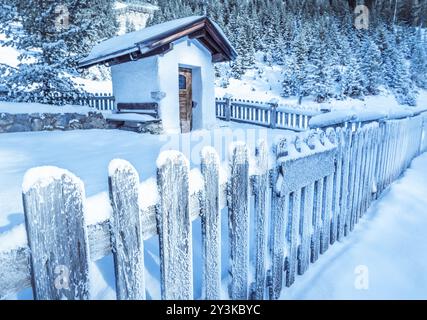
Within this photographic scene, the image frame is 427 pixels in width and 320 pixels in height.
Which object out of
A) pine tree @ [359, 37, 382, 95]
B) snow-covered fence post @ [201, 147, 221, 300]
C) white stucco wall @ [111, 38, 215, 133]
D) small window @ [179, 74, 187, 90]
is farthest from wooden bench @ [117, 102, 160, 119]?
pine tree @ [359, 37, 382, 95]

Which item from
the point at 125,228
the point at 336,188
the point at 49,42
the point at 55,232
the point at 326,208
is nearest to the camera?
the point at 55,232

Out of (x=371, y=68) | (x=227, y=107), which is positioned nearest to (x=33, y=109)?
(x=227, y=107)

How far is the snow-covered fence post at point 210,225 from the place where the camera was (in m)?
1.44

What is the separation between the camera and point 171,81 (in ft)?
30.9

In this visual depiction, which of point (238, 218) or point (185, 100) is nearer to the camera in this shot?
point (238, 218)

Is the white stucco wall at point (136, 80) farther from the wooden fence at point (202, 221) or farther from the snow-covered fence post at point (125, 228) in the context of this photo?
the snow-covered fence post at point (125, 228)

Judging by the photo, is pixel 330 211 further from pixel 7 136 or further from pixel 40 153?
pixel 7 136

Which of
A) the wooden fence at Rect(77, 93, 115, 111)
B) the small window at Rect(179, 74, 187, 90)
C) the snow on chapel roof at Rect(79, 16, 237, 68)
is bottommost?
the wooden fence at Rect(77, 93, 115, 111)

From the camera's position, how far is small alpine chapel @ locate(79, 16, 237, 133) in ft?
29.4

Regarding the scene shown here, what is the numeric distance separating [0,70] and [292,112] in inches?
490

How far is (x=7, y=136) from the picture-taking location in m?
7.94

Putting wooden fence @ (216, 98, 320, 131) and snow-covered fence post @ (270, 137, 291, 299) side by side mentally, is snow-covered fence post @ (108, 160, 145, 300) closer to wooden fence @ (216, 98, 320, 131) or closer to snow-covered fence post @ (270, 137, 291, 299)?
snow-covered fence post @ (270, 137, 291, 299)

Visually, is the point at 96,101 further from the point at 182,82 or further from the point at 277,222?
the point at 277,222

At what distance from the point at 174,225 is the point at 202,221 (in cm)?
22
